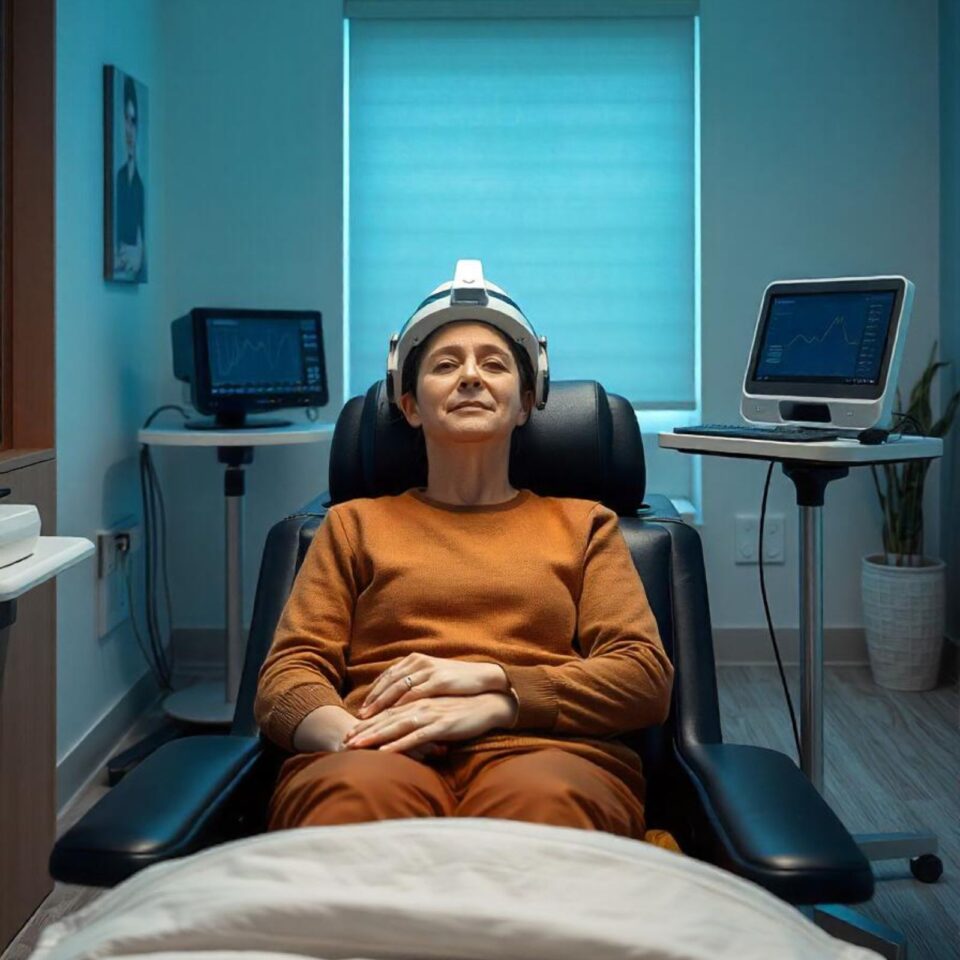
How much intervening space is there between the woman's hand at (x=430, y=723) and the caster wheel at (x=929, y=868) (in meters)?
1.25

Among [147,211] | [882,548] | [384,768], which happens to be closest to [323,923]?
[384,768]

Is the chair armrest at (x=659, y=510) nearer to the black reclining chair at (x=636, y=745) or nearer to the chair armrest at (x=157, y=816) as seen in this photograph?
the black reclining chair at (x=636, y=745)

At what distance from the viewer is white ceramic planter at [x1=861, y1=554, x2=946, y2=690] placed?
138 inches

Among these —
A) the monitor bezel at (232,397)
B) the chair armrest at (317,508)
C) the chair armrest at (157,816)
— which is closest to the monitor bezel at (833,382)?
the chair armrest at (317,508)

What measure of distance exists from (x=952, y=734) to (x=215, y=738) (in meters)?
2.29

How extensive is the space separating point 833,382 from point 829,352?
0.08m

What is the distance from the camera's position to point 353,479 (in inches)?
74.4

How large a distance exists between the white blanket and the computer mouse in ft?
4.03

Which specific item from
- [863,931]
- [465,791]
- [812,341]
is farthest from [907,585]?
[465,791]

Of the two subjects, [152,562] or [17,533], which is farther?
[152,562]

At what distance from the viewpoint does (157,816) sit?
123cm

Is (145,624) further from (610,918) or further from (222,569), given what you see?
(610,918)

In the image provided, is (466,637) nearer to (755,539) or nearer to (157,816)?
(157,816)

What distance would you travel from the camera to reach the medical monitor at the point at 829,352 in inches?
91.2
